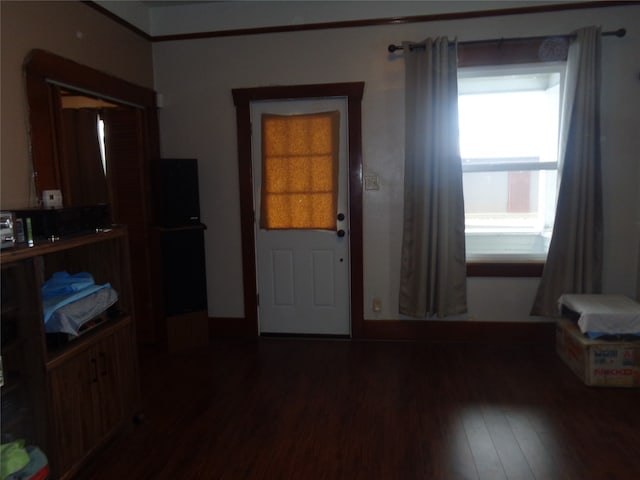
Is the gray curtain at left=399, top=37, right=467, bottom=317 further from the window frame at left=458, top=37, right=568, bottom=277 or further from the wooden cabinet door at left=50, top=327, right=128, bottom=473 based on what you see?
the wooden cabinet door at left=50, top=327, right=128, bottom=473

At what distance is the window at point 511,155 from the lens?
364cm

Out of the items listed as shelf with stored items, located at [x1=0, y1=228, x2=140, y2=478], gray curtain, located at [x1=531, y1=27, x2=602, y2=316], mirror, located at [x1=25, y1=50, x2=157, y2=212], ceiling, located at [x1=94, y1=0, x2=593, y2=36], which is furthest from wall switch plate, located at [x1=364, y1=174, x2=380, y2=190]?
shelf with stored items, located at [x1=0, y1=228, x2=140, y2=478]

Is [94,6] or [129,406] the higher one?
[94,6]

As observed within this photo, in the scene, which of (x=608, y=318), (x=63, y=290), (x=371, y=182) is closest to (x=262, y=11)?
(x=371, y=182)

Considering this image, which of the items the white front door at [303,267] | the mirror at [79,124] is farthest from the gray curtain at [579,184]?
the mirror at [79,124]

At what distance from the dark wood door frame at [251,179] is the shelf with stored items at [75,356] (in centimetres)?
146

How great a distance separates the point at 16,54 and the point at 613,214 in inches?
161

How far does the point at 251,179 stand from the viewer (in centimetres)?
390

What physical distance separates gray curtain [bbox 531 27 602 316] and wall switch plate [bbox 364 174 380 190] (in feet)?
4.45

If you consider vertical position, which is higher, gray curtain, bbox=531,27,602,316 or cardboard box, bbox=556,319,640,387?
gray curtain, bbox=531,27,602,316

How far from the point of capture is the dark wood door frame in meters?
3.70

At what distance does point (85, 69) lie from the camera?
9.79ft

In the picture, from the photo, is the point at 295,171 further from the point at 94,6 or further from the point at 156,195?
the point at 94,6

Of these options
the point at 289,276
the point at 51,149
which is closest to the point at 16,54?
the point at 51,149
